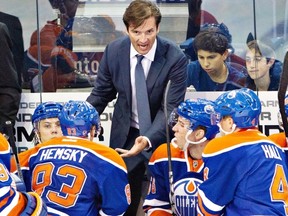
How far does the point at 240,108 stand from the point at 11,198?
1.32m

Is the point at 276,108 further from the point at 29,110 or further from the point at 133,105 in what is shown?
the point at 29,110

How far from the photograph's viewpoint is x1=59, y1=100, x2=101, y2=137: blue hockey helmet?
5285 millimetres

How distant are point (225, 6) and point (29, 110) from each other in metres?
1.51

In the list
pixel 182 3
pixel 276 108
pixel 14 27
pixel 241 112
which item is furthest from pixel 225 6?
pixel 241 112

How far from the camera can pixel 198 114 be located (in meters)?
5.50

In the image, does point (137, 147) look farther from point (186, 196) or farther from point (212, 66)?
point (212, 66)

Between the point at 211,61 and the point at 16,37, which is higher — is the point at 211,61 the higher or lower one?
the lower one

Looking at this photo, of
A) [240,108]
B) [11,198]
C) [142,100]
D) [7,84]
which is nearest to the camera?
[11,198]

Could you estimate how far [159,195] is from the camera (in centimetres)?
565

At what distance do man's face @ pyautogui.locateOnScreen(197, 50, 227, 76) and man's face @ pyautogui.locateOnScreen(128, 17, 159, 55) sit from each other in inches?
32.4

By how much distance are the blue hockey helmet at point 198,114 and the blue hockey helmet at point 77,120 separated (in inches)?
20.8

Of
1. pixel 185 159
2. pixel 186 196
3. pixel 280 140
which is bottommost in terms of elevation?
pixel 186 196

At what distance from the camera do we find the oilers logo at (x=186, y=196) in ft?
18.0

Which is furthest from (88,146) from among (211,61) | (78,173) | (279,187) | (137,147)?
(211,61)
